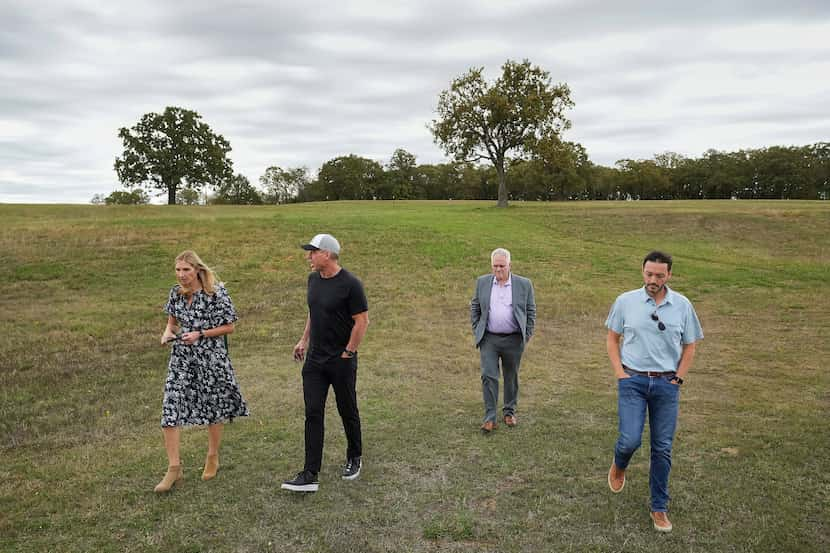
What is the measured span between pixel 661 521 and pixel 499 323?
3.04m

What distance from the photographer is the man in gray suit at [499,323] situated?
7406 mm

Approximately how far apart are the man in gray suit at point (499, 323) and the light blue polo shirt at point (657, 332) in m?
2.40

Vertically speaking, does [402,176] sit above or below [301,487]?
above

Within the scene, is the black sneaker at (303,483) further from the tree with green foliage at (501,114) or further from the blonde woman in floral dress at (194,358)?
the tree with green foliage at (501,114)

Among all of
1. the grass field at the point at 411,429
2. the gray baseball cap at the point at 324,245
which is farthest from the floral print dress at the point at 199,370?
the gray baseball cap at the point at 324,245

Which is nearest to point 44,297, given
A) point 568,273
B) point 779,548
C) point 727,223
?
point 568,273

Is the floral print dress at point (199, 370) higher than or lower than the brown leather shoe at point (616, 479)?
higher

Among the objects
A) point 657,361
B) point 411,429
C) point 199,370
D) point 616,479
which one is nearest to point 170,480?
point 199,370

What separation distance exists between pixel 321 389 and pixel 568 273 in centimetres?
1733

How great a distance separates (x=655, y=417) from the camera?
4992 mm

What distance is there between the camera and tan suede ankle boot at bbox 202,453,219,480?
6077 millimetres

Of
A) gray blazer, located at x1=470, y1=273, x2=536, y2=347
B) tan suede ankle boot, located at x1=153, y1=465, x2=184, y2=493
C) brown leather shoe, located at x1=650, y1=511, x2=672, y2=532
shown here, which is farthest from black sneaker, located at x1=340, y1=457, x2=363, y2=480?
brown leather shoe, located at x1=650, y1=511, x2=672, y2=532

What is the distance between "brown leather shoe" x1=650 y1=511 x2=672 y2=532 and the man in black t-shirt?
299 centimetres

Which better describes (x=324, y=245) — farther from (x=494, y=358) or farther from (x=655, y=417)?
(x=655, y=417)
